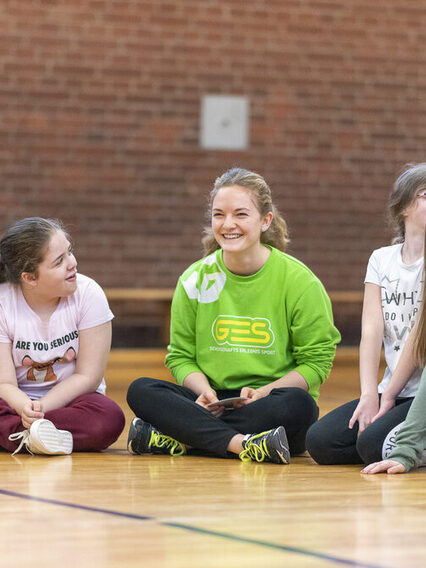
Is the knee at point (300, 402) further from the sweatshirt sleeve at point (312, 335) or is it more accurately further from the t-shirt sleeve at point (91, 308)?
the t-shirt sleeve at point (91, 308)

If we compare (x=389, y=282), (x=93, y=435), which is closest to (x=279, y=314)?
(x=389, y=282)

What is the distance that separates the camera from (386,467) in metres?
2.45

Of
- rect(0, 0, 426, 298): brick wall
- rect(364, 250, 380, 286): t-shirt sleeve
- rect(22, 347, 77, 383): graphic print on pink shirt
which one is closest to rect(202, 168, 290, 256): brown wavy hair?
rect(364, 250, 380, 286): t-shirt sleeve

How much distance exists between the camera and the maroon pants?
2.80 meters

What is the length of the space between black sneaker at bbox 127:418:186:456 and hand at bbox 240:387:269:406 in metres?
0.22

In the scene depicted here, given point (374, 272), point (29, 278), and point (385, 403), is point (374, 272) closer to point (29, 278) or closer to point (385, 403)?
point (385, 403)

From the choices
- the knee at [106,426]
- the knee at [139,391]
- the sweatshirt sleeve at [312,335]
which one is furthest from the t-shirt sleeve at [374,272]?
the knee at [106,426]

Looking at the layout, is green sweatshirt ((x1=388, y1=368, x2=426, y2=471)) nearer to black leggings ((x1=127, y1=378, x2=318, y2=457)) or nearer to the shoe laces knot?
black leggings ((x1=127, y1=378, x2=318, y2=457))

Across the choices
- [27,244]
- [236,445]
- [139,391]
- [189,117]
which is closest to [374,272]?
[236,445]

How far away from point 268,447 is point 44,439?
0.58 meters

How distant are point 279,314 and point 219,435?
383 mm

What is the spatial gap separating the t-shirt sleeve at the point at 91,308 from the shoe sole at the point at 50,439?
0.96ft

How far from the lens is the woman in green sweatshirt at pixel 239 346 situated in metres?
2.72

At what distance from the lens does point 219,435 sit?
2697 millimetres
